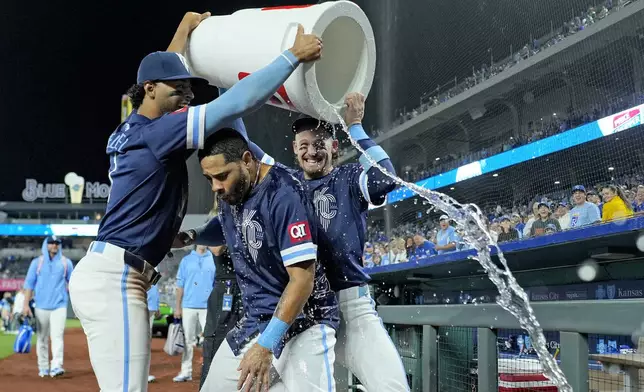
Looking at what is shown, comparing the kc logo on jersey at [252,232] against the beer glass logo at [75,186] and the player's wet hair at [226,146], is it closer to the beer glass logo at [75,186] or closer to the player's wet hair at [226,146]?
the player's wet hair at [226,146]

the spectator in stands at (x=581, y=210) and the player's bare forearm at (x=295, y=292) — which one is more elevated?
the spectator in stands at (x=581, y=210)

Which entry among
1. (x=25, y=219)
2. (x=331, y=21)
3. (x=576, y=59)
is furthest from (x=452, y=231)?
(x=25, y=219)

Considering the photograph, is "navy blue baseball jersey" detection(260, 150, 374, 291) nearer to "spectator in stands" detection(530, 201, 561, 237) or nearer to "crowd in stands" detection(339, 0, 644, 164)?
"crowd in stands" detection(339, 0, 644, 164)

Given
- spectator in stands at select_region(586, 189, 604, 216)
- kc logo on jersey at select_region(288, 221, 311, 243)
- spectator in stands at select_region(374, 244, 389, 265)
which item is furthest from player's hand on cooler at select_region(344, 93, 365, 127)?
spectator in stands at select_region(374, 244, 389, 265)

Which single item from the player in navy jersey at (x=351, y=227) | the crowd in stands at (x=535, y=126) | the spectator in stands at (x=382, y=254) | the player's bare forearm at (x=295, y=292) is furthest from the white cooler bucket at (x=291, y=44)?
the spectator in stands at (x=382, y=254)

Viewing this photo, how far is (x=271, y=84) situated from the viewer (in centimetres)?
223

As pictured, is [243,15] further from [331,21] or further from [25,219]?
[25,219]

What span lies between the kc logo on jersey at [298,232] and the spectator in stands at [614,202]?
413cm

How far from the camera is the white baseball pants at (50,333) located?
26.9ft

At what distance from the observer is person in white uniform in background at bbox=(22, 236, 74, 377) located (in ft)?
26.9

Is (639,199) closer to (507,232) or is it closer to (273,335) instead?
(507,232)

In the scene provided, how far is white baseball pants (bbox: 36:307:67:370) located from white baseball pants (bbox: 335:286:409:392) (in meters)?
6.38

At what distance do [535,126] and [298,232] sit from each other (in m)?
5.26

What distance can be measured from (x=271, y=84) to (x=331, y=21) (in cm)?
46
